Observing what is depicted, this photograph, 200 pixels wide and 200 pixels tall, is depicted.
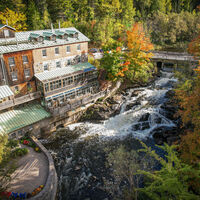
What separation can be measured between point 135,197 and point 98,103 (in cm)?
2301

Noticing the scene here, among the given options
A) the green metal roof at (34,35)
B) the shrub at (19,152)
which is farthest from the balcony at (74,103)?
the green metal roof at (34,35)

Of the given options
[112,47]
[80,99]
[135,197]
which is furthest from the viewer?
[112,47]

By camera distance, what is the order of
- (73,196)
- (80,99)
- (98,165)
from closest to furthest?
(73,196), (98,165), (80,99)

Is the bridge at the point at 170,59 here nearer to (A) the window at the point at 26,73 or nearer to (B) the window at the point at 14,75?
(A) the window at the point at 26,73

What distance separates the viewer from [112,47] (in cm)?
4128

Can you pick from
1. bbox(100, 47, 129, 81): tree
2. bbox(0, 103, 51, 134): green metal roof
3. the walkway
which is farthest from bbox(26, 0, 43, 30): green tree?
the walkway

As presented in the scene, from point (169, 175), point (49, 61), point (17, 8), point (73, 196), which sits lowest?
point (73, 196)

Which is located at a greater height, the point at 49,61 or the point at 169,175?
the point at 49,61

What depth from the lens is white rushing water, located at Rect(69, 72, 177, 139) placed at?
103 ft

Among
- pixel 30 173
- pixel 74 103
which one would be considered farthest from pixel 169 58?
pixel 30 173

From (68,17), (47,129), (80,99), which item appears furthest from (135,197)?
(68,17)

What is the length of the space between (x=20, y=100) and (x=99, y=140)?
14.3 m

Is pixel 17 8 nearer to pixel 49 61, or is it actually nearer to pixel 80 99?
pixel 49 61

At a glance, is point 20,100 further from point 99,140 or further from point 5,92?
point 99,140
